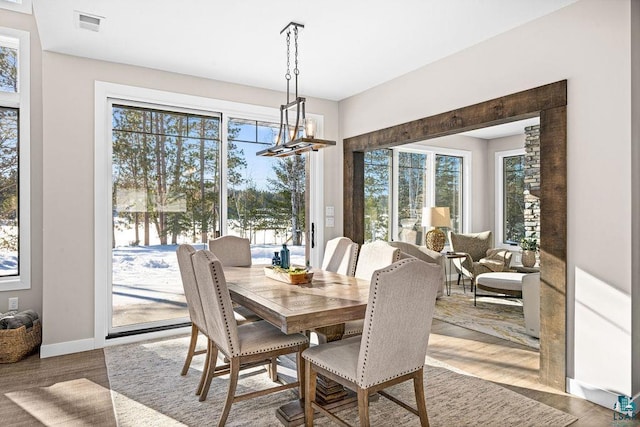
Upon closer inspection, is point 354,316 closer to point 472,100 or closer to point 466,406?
point 466,406

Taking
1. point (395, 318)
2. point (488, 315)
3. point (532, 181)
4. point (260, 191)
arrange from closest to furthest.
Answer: point (395, 318)
point (260, 191)
point (488, 315)
point (532, 181)

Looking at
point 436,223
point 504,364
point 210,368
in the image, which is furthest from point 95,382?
point 436,223

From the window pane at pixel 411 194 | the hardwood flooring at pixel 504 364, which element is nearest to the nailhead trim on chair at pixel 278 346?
the hardwood flooring at pixel 504 364

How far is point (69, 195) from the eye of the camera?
364 centimetres

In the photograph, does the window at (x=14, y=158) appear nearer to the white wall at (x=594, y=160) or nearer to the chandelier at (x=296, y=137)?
the chandelier at (x=296, y=137)

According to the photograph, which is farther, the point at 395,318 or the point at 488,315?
the point at 488,315

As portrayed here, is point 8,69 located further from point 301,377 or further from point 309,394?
point 309,394

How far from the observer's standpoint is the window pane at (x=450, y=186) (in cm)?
727

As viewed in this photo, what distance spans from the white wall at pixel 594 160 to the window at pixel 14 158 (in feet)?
14.0

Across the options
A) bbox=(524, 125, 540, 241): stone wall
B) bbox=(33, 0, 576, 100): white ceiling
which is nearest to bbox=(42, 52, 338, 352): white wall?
bbox=(33, 0, 576, 100): white ceiling

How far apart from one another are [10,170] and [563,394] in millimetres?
4933

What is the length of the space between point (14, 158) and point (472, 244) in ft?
20.4

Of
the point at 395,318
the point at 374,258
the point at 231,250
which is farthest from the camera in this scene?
the point at 231,250

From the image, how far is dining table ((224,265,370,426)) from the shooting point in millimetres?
2150
